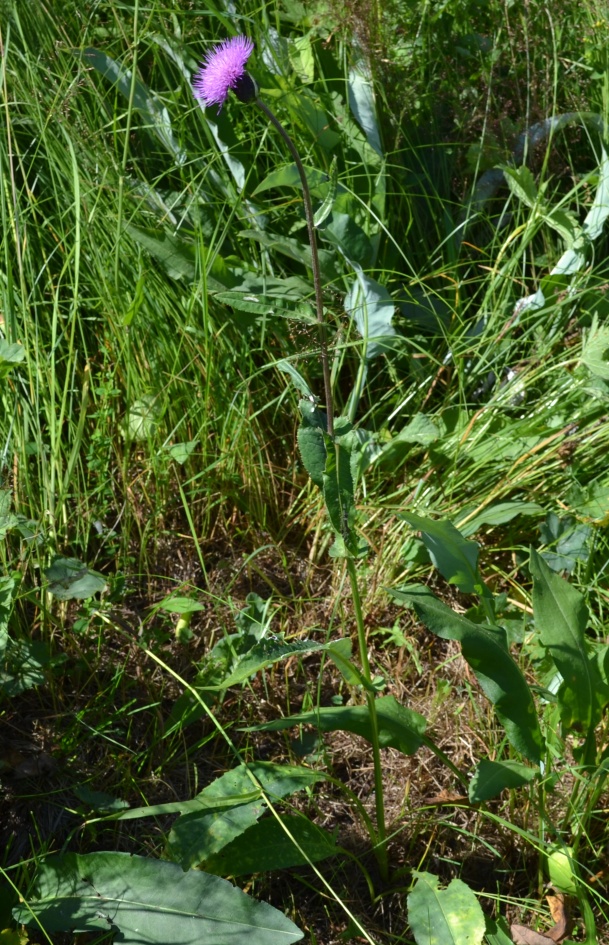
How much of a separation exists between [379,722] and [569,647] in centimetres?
33

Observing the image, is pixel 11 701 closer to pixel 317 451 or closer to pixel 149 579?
pixel 149 579

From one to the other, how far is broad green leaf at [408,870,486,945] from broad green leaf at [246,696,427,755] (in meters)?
0.21

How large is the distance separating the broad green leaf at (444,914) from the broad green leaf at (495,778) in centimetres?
13

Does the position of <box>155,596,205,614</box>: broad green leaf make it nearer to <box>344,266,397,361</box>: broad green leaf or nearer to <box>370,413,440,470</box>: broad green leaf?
<box>370,413,440,470</box>: broad green leaf

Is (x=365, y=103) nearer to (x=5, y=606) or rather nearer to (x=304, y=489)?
(x=304, y=489)

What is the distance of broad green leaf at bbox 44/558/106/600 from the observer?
159 centimetres

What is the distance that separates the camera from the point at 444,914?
127cm

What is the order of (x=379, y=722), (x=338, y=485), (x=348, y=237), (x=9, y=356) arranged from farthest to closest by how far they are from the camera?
(x=348, y=237) < (x=9, y=356) < (x=379, y=722) < (x=338, y=485)

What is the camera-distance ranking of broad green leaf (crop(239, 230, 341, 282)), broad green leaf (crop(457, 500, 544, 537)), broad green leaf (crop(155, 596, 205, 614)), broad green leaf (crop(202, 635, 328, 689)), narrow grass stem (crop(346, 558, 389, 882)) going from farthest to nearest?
broad green leaf (crop(239, 230, 341, 282))
broad green leaf (crop(457, 500, 544, 537))
broad green leaf (crop(155, 596, 205, 614))
narrow grass stem (crop(346, 558, 389, 882))
broad green leaf (crop(202, 635, 328, 689))

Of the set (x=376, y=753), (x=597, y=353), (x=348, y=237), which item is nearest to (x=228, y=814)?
(x=376, y=753)

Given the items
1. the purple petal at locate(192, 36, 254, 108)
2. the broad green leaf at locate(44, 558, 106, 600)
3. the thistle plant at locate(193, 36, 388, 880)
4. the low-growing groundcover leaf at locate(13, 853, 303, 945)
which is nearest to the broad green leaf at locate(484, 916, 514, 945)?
the low-growing groundcover leaf at locate(13, 853, 303, 945)

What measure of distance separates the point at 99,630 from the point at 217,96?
0.94m

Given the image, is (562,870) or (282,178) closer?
(562,870)

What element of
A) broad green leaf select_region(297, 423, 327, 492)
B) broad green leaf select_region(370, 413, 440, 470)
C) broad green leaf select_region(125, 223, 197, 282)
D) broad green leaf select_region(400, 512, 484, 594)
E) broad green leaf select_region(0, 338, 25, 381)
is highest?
broad green leaf select_region(0, 338, 25, 381)
